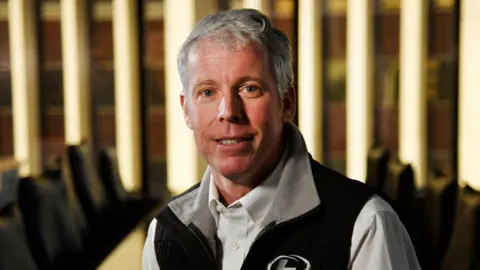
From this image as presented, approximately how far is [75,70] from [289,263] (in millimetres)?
3491

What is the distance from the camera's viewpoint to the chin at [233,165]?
0.75 m

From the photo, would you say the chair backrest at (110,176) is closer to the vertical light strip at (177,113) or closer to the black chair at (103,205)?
the black chair at (103,205)

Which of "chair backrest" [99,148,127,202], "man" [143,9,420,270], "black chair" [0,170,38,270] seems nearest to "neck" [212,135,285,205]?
"man" [143,9,420,270]

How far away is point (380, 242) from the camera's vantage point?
2.37 ft

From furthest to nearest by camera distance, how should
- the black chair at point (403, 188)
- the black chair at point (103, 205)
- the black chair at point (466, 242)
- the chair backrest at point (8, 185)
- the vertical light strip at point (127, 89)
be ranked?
1. the vertical light strip at point (127, 89)
2. the chair backrest at point (8, 185)
3. the black chair at point (103, 205)
4. the black chair at point (403, 188)
5. the black chair at point (466, 242)

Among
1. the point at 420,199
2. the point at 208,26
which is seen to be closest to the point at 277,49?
the point at 208,26

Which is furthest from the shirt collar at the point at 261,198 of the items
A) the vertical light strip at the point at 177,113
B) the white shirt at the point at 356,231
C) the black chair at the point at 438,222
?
the vertical light strip at the point at 177,113

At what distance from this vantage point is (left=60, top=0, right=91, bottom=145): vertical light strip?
3963 mm

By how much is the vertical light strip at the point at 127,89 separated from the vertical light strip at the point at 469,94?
207 cm

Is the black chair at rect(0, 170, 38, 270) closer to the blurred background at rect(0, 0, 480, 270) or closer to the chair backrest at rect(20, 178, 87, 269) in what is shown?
the chair backrest at rect(20, 178, 87, 269)

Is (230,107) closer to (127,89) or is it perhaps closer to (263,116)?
(263,116)

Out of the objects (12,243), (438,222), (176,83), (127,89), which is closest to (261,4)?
(176,83)

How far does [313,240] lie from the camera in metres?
0.77

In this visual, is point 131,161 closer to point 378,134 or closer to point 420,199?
point 378,134
